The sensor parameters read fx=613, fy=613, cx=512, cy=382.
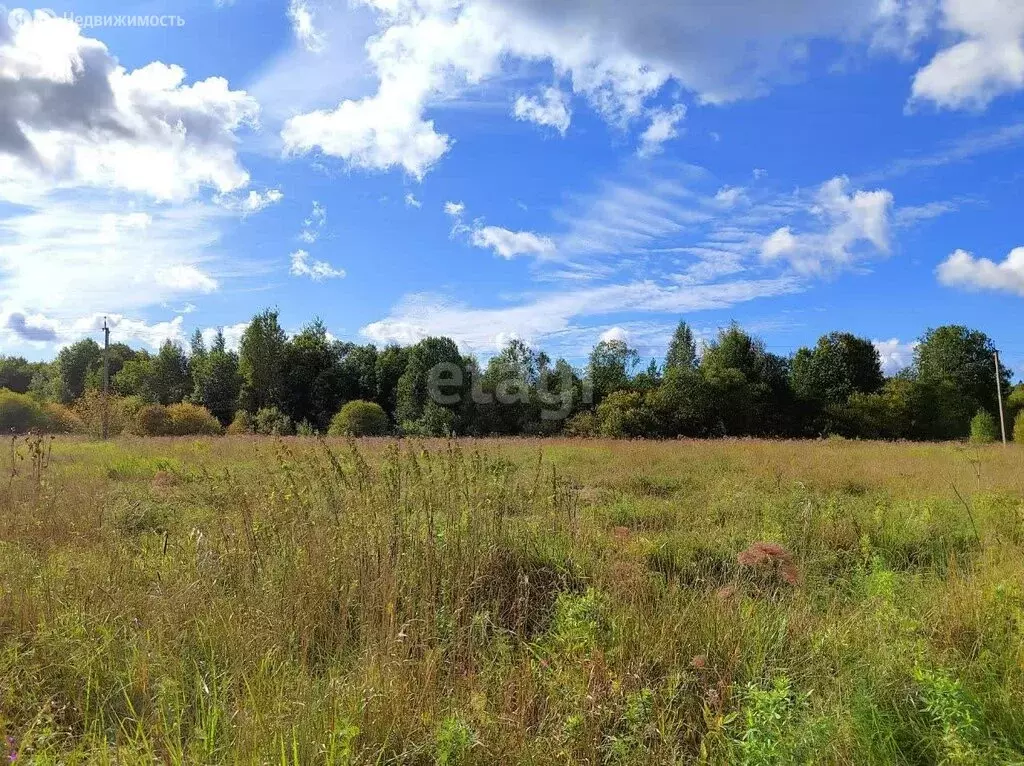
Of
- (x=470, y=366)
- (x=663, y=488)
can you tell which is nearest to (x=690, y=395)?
(x=470, y=366)

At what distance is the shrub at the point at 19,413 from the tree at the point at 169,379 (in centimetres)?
2171

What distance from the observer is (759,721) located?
6.82ft

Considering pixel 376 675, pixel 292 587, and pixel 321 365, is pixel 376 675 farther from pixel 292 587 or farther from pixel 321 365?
pixel 321 365

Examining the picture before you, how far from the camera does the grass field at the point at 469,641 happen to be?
216cm

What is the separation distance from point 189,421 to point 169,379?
102ft

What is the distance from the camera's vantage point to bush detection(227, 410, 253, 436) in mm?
26906

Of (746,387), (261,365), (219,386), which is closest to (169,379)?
(219,386)

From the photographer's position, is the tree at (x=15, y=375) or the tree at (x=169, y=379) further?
the tree at (x=15, y=375)

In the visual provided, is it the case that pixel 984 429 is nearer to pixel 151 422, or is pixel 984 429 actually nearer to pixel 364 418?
pixel 364 418

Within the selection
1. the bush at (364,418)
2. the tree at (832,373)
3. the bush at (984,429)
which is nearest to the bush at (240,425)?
the bush at (364,418)

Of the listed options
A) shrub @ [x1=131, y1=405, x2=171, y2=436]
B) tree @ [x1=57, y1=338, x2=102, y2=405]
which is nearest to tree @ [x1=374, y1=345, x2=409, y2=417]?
shrub @ [x1=131, y1=405, x2=171, y2=436]

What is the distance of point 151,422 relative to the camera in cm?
2638

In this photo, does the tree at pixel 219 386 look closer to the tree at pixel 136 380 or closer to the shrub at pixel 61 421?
the tree at pixel 136 380

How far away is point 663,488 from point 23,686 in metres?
8.34
